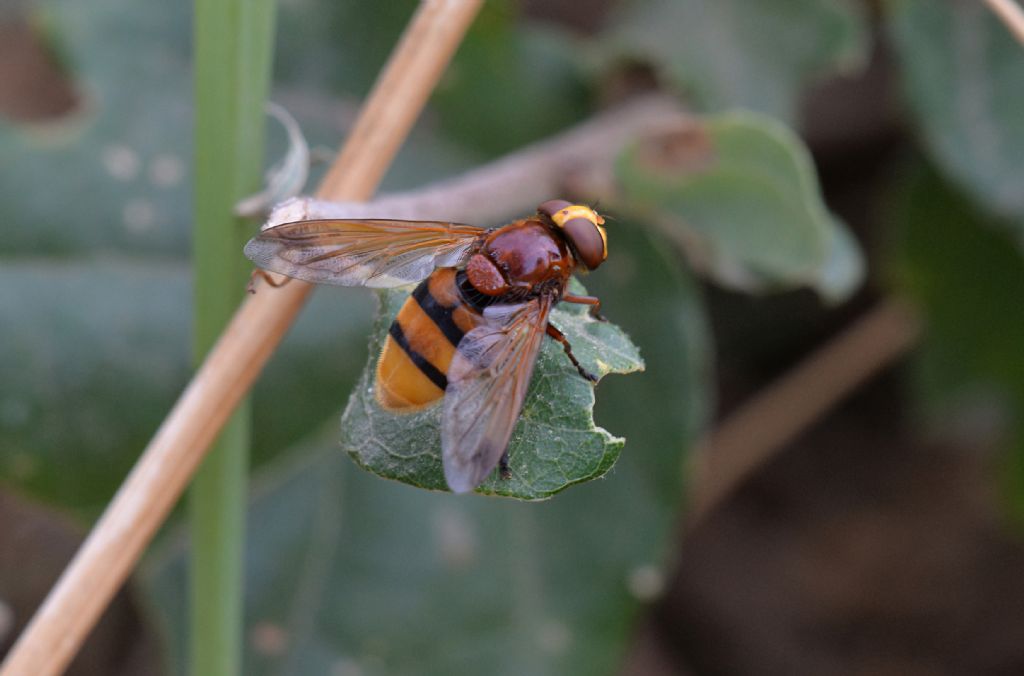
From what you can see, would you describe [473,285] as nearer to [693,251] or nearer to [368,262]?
[368,262]

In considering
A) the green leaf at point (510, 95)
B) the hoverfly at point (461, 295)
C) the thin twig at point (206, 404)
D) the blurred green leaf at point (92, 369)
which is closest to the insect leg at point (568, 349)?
the hoverfly at point (461, 295)

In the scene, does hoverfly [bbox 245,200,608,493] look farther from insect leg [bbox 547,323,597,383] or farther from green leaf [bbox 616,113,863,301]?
green leaf [bbox 616,113,863,301]

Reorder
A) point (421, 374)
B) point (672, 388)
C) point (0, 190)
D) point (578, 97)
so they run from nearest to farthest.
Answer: point (421, 374) < point (0, 190) < point (672, 388) < point (578, 97)

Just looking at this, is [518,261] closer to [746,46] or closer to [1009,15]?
[1009,15]

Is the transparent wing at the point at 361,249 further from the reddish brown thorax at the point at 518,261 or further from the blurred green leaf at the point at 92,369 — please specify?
the blurred green leaf at the point at 92,369

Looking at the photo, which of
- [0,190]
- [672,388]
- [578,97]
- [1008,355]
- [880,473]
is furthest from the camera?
[880,473]

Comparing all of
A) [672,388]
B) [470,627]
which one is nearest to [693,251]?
[672,388]

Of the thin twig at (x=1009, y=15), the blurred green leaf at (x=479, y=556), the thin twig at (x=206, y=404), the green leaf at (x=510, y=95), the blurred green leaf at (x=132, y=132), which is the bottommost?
the blurred green leaf at (x=479, y=556)
